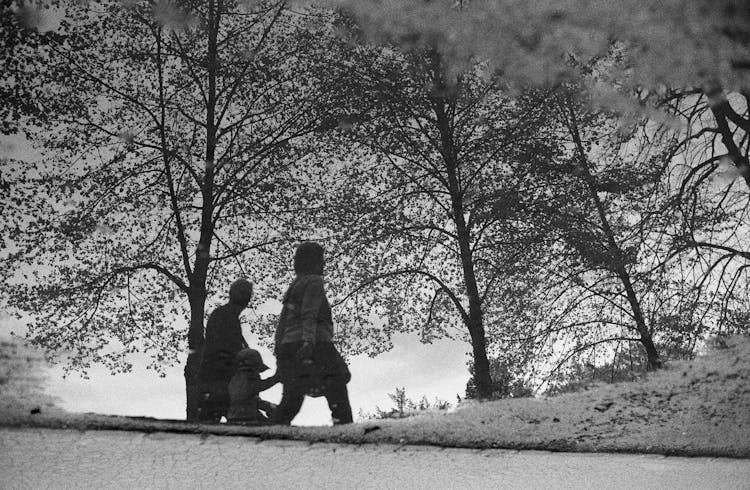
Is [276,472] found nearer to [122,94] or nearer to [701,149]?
[122,94]

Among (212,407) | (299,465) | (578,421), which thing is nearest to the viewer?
(299,465)

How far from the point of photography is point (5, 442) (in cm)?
249

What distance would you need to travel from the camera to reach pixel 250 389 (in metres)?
3.03

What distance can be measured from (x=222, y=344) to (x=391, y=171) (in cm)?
257

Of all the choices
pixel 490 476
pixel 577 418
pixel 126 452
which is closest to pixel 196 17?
pixel 126 452

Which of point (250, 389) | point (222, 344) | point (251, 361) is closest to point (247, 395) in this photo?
point (250, 389)

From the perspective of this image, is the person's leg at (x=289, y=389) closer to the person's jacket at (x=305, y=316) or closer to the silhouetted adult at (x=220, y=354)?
the person's jacket at (x=305, y=316)

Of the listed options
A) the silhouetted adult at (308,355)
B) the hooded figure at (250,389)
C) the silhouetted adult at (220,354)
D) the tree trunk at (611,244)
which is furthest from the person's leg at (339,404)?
the tree trunk at (611,244)

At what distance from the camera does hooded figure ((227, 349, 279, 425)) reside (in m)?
3.00

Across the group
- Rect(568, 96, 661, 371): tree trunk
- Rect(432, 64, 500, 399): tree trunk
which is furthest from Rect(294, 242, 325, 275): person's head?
Rect(568, 96, 661, 371): tree trunk

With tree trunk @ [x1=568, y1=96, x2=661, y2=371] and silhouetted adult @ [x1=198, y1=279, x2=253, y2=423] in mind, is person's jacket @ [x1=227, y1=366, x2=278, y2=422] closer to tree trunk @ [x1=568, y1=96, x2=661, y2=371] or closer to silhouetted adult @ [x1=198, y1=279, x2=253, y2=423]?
silhouetted adult @ [x1=198, y1=279, x2=253, y2=423]

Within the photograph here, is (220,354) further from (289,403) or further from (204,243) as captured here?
(204,243)

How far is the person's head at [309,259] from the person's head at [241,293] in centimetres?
30

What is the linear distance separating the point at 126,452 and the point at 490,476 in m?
1.71
